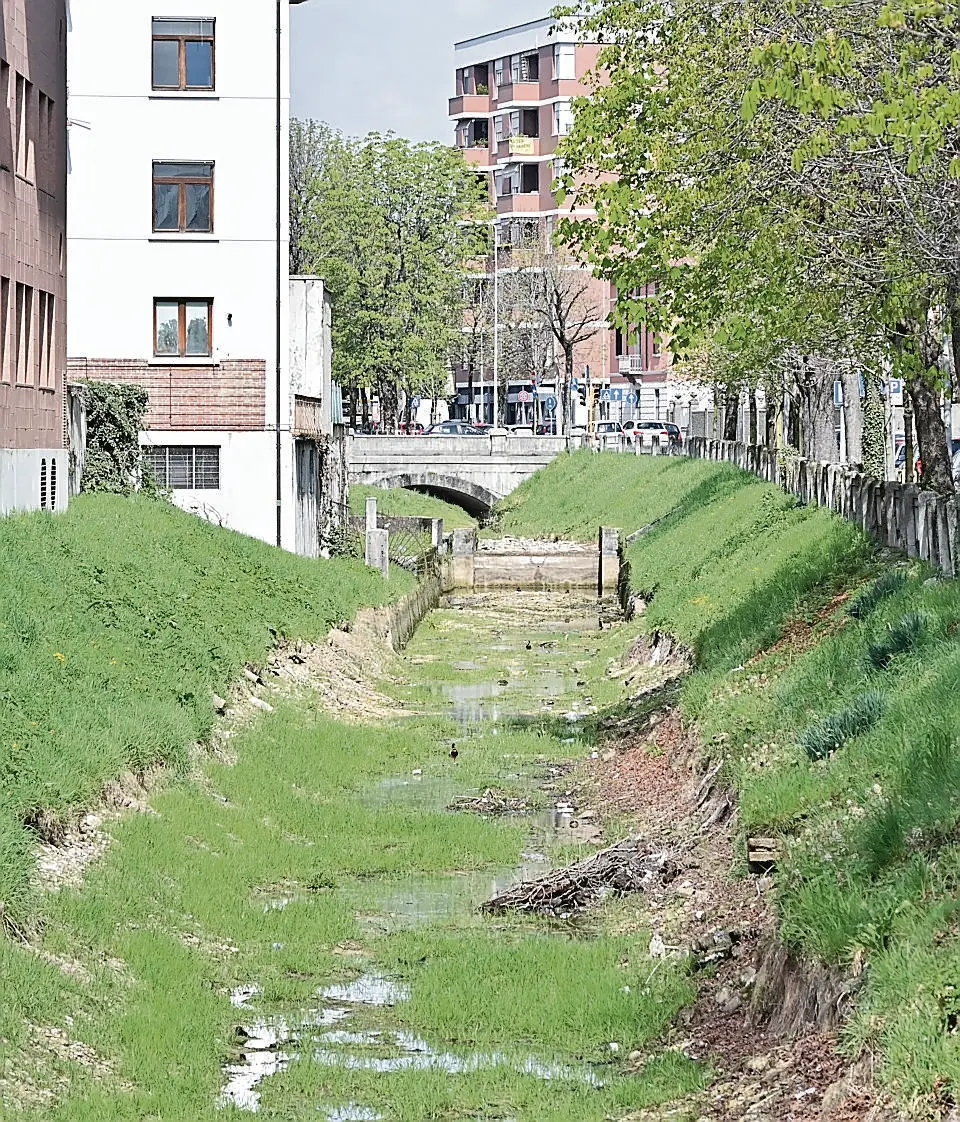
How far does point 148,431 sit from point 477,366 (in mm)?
77313

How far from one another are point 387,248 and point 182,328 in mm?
50497

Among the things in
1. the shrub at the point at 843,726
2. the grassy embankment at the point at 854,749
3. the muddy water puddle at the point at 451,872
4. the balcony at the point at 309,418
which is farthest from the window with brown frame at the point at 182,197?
the shrub at the point at 843,726

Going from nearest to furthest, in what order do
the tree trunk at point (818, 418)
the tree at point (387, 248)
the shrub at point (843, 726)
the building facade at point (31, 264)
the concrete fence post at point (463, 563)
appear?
the shrub at point (843, 726)
the building facade at point (31, 264)
the tree trunk at point (818, 418)
the concrete fence post at point (463, 563)
the tree at point (387, 248)

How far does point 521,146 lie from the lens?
115 metres

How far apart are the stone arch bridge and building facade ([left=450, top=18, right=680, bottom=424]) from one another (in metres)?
28.1

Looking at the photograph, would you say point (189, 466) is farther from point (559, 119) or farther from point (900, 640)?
point (559, 119)

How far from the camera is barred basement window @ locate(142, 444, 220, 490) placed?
35875mm

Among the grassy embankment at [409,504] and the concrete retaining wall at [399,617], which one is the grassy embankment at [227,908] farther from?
the grassy embankment at [409,504]

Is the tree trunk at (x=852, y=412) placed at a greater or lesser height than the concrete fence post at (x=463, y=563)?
greater

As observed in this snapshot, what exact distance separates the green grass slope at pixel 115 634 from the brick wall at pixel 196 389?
3.92 m

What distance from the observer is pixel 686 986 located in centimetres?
1267

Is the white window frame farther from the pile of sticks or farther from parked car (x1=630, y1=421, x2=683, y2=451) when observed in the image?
the pile of sticks

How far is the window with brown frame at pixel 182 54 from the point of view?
35625 mm

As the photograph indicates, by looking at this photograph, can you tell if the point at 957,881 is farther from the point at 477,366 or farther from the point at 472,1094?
the point at 477,366
